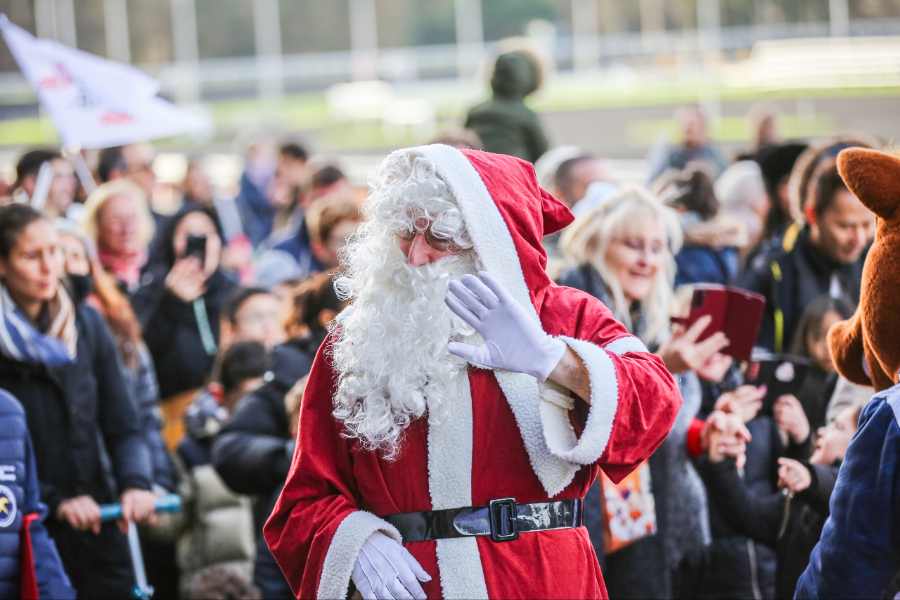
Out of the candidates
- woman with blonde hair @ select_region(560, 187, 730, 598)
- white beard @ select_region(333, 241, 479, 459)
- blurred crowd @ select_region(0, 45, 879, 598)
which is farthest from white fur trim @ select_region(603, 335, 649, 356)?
woman with blonde hair @ select_region(560, 187, 730, 598)

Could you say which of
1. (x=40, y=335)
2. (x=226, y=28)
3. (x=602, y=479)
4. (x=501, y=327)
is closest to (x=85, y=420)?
(x=40, y=335)

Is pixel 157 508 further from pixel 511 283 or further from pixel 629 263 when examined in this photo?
pixel 511 283

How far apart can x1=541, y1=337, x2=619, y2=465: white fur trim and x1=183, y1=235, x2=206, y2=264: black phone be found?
200 inches

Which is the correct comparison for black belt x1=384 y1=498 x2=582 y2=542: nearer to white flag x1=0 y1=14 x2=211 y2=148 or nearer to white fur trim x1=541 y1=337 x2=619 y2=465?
white fur trim x1=541 y1=337 x2=619 y2=465

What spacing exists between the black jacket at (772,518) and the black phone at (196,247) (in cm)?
393

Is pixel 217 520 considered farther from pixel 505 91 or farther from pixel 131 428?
pixel 505 91

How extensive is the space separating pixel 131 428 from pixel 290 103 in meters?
29.2

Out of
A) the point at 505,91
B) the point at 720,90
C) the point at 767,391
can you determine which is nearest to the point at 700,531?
the point at 767,391

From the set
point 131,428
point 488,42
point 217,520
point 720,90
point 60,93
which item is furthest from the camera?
point 488,42

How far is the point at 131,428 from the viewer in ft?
16.9

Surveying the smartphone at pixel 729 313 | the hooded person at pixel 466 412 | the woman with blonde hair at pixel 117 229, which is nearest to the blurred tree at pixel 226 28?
the woman with blonde hair at pixel 117 229

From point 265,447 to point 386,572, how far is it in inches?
79.4

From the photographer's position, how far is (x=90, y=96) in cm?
722

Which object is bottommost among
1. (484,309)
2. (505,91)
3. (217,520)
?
(217,520)
